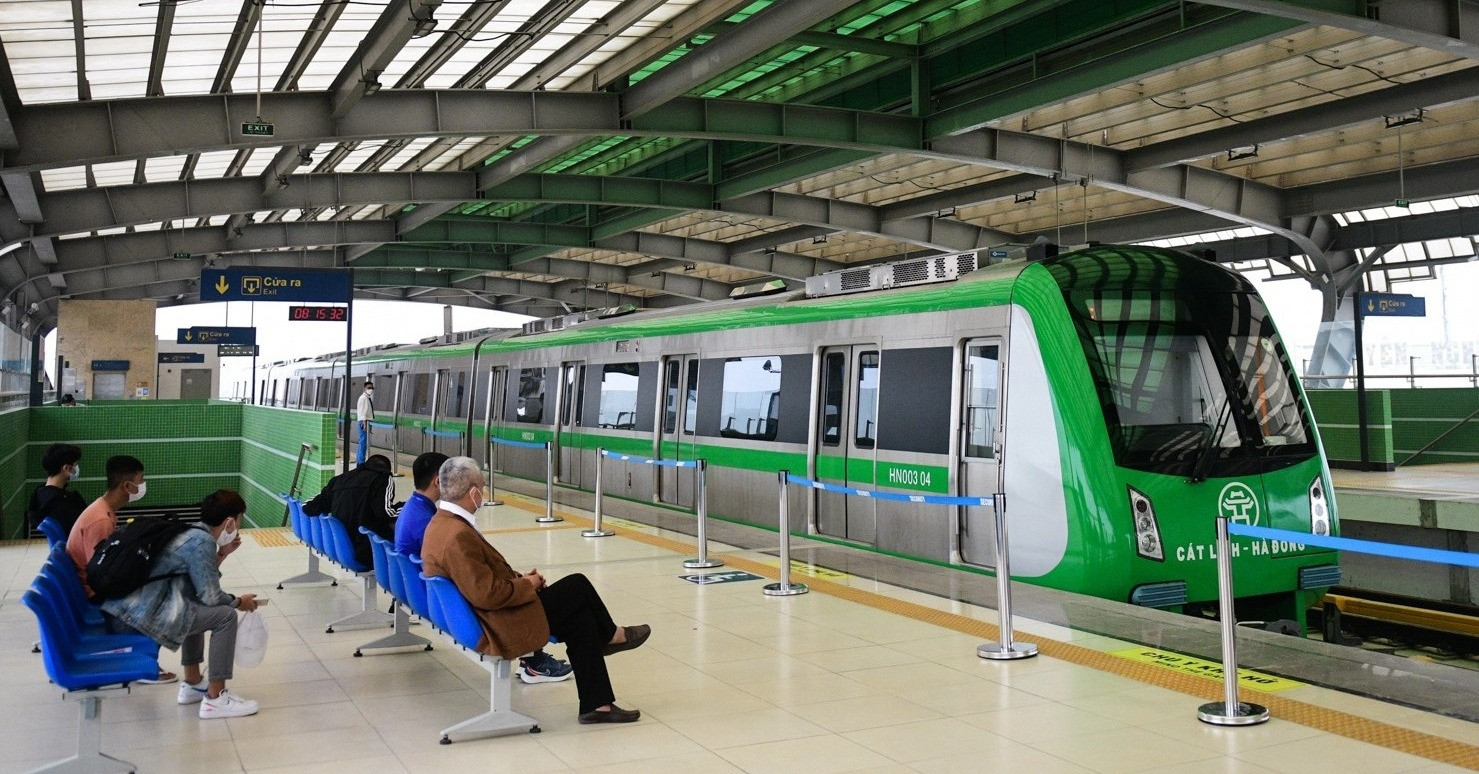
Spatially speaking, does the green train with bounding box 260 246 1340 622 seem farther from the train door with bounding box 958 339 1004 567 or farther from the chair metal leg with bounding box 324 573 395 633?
the chair metal leg with bounding box 324 573 395 633

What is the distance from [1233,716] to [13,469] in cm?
1672

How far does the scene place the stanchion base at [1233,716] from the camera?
19.7ft

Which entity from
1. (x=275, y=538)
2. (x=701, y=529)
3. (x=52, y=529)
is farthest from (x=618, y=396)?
(x=52, y=529)

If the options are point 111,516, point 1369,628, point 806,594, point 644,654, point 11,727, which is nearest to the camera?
point 11,727

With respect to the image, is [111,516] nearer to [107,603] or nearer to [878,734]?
[107,603]

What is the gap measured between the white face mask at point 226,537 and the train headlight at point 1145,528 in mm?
5940

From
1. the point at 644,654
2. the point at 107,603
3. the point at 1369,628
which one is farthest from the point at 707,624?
the point at 1369,628

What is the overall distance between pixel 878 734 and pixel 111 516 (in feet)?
14.8

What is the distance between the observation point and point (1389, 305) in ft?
70.9

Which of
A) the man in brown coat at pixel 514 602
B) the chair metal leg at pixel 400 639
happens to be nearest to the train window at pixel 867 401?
the chair metal leg at pixel 400 639

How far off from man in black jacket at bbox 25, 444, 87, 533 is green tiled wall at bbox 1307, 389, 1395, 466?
690 inches

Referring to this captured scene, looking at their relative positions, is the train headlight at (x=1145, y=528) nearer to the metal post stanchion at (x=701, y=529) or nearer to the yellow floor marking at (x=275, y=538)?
the metal post stanchion at (x=701, y=529)

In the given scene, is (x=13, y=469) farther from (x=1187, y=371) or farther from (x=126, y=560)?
(x=1187, y=371)

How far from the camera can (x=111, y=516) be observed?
277 inches
